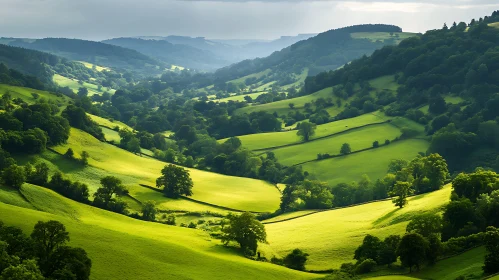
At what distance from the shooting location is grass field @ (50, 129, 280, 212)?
382 feet

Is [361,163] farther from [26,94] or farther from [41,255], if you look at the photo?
[26,94]

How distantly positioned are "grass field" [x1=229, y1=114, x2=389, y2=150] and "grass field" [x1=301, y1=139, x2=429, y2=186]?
25291mm

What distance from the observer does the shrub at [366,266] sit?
2413 inches

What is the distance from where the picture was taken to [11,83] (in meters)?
190

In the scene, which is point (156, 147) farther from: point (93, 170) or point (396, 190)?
point (396, 190)

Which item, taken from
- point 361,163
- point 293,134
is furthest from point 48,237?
point 293,134

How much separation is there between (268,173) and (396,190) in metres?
64.0

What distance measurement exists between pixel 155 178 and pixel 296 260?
2454 inches

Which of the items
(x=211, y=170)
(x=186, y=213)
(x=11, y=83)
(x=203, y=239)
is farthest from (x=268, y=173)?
(x=11, y=83)

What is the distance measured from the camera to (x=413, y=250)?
57750 mm

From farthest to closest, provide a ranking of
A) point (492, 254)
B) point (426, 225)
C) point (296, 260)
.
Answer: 1. point (296, 260)
2. point (426, 225)
3. point (492, 254)

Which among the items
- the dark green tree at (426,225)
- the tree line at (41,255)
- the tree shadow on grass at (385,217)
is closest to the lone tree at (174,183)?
the tree shadow on grass at (385,217)

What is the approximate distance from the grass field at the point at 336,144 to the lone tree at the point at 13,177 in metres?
92.2

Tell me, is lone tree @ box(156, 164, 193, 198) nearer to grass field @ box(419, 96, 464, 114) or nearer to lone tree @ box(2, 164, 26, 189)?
lone tree @ box(2, 164, 26, 189)
